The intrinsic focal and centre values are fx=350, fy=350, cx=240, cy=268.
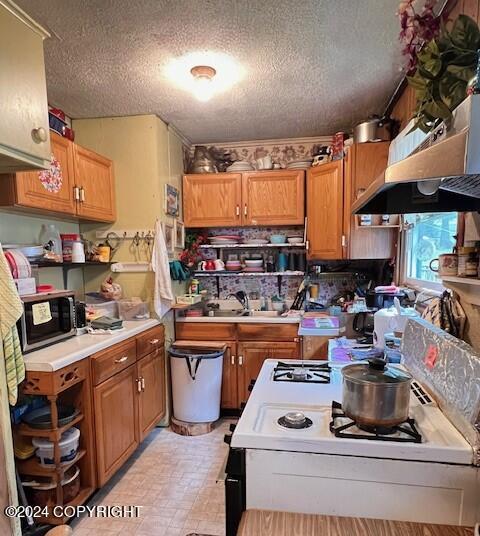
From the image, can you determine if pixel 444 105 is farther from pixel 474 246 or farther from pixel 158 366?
pixel 158 366

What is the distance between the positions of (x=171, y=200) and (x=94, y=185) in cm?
65

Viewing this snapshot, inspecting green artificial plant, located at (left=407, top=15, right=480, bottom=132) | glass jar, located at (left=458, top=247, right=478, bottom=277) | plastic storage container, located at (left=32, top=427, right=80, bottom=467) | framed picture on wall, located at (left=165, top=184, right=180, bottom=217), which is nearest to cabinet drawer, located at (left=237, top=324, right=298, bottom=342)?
framed picture on wall, located at (left=165, top=184, right=180, bottom=217)

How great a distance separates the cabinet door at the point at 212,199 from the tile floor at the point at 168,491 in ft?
6.14

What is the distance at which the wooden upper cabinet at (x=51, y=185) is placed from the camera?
1876 mm

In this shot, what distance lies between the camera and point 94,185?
102 inches

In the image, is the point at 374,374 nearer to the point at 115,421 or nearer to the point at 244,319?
the point at 115,421

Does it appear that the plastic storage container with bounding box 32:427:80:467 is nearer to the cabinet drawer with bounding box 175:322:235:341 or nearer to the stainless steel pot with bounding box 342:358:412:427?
the cabinet drawer with bounding box 175:322:235:341

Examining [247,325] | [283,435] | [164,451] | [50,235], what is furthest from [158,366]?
[283,435]

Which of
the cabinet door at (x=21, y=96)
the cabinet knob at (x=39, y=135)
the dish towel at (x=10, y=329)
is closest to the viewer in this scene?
the cabinet door at (x=21, y=96)

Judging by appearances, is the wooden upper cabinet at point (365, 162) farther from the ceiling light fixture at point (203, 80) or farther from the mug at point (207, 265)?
the mug at point (207, 265)

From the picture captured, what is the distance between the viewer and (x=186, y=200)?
3.33 metres

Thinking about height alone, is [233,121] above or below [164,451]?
above

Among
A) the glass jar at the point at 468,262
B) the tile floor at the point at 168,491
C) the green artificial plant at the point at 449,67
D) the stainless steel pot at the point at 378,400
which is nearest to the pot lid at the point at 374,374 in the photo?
the stainless steel pot at the point at 378,400

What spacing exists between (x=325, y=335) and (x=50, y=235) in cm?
207
